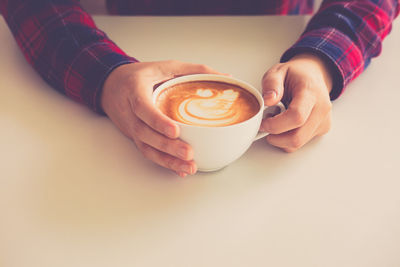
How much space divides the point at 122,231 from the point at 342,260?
319 mm

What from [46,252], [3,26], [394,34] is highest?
[394,34]

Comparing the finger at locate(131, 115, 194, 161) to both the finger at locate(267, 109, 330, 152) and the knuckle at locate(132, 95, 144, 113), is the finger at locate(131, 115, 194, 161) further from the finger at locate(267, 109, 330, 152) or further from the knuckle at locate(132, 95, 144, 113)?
the finger at locate(267, 109, 330, 152)

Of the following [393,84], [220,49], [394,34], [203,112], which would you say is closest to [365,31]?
[393,84]

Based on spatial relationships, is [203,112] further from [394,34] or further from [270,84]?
[394,34]

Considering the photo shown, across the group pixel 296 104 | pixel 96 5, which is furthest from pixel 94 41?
pixel 96 5

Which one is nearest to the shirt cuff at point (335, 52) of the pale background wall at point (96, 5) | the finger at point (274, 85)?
the finger at point (274, 85)

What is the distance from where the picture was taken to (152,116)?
23.0 inches

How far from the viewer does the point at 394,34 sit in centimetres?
109

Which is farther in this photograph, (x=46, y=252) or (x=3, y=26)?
(x=3, y=26)

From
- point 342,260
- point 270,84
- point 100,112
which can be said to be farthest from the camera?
point 100,112

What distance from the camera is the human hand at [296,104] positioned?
64 cm

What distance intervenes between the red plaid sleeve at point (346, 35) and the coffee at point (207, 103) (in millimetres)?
276

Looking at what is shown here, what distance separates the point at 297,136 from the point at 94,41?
515mm

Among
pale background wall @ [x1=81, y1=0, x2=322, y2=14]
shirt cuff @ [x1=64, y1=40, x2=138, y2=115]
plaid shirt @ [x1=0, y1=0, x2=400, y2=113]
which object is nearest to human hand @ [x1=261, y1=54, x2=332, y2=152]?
plaid shirt @ [x1=0, y1=0, x2=400, y2=113]
